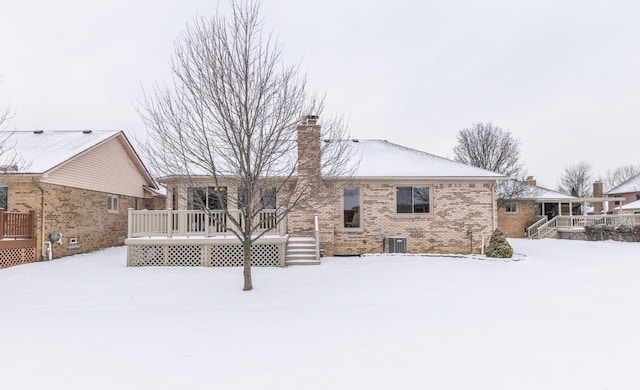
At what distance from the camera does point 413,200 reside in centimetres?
1406

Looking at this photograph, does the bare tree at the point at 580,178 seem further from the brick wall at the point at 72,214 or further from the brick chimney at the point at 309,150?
the brick wall at the point at 72,214

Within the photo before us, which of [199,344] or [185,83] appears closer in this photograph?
[199,344]

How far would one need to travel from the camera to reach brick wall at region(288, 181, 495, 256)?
45.4 ft

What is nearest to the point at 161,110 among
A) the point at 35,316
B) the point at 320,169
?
the point at 320,169

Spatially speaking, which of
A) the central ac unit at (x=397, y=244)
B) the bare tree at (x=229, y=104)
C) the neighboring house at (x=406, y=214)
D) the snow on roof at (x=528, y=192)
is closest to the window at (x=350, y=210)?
the neighboring house at (x=406, y=214)

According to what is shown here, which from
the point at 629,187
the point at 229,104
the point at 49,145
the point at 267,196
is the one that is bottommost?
the point at 267,196

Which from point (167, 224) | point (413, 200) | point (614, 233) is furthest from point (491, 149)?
point (167, 224)

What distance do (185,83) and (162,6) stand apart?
8284mm

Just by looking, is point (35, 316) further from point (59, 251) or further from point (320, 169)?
point (59, 251)

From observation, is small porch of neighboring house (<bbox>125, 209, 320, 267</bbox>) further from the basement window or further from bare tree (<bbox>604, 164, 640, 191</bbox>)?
bare tree (<bbox>604, 164, 640, 191</bbox>)

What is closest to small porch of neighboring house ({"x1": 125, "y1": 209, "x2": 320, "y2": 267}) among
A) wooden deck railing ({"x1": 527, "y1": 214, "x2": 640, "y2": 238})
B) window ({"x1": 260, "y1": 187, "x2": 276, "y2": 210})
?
window ({"x1": 260, "y1": 187, "x2": 276, "y2": 210})

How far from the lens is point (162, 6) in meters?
13.7

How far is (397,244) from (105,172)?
14.0 m

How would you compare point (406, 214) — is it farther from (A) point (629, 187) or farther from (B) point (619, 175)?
(B) point (619, 175)
